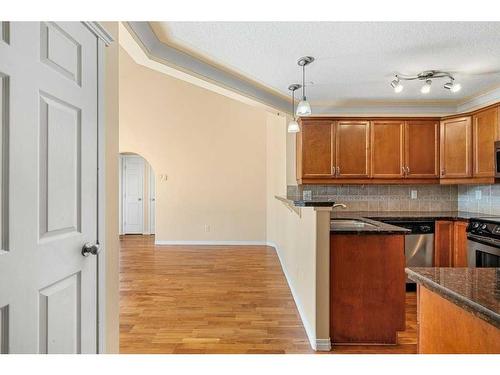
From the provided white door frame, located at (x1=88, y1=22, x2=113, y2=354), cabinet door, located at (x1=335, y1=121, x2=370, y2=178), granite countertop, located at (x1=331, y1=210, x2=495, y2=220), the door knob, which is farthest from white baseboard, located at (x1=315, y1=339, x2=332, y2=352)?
cabinet door, located at (x1=335, y1=121, x2=370, y2=178)

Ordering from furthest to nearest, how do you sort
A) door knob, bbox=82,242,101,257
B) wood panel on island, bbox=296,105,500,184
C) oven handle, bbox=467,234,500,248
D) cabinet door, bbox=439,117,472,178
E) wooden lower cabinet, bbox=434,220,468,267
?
wood panel on island, bbox=296,105,500,184
cabinet door, bbox=439,117,472,178
wooden lower cabinet, bbox=434,220,468,267
oven handle, bbox=467,234,500,248
door knob, bbox=82,242,101,257

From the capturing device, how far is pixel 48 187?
1.09 meters

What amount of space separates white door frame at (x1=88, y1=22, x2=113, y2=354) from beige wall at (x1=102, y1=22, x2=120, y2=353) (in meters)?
0.05

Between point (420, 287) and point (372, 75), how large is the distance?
8.58ft

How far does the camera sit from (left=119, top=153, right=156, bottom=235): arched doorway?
781 centimetres

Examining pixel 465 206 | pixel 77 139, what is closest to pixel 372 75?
pixel 465 206

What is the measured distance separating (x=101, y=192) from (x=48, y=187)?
0.37 metres

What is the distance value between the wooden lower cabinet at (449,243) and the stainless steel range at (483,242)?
→ 0.75ft

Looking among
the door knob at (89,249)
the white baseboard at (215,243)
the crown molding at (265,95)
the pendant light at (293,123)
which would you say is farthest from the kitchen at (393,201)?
the white baseboard at (215,243)

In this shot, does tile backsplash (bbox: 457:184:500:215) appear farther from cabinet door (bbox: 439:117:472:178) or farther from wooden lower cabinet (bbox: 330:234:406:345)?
wooden lower cabinet (bbox: 330:234:406:345)

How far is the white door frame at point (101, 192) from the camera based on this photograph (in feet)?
4.72

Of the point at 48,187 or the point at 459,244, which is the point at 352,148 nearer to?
the point at 459,244

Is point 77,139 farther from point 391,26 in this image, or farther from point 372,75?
point 372,75

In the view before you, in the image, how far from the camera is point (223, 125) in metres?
6.11
